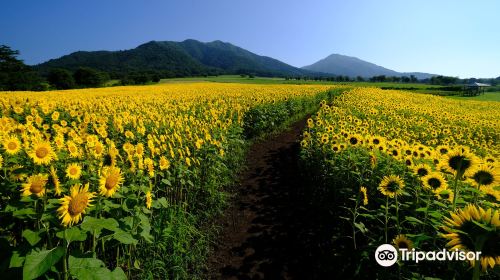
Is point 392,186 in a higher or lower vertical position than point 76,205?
lower

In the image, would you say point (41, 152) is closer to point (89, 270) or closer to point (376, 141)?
point (89, 270)

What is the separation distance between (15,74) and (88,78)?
43.8 ft

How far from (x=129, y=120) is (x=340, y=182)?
587 cm

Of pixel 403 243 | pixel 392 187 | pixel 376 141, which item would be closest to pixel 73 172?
pixel 403 243

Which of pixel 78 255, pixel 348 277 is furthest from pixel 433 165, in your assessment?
pixel 78 255

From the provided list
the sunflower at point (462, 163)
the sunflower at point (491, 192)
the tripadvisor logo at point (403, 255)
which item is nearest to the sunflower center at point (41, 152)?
the tripadvisor logo at point (403, 255)

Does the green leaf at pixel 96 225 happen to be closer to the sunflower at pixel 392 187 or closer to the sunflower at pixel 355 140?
the sunflower at pixel 392 187

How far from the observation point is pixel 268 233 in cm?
612

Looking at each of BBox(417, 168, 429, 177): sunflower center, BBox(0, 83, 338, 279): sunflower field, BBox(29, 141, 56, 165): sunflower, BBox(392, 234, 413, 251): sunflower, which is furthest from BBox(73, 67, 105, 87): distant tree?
BBox(392, 234, 413, 251): sunflower

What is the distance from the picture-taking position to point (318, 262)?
5.06m

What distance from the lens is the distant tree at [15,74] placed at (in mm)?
54906

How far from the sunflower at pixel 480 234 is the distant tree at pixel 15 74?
6839 centimetres

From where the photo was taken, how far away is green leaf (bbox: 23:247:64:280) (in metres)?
2.01

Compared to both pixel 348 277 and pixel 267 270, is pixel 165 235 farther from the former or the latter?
pixel 348 277
